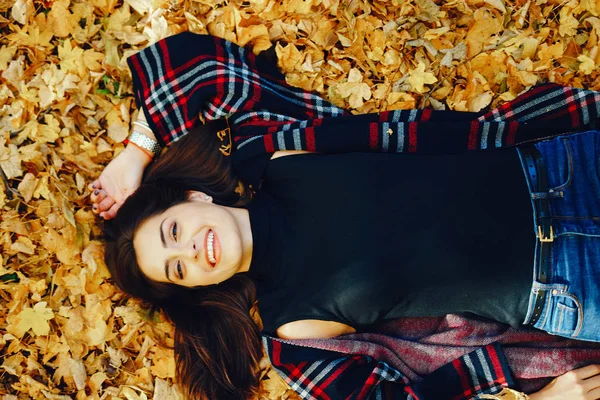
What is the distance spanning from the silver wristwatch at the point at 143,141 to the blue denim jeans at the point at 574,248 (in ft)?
6.08

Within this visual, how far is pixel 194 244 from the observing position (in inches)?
93.3

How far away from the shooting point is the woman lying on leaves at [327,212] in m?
2.26

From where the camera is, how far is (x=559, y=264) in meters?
2.23

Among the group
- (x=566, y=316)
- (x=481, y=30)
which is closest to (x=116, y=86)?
(x=481, y=30)

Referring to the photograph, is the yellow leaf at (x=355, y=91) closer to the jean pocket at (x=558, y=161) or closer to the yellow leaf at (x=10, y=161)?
the jean pocket at (x=558, y=161)

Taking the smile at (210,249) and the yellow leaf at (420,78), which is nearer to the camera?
the smile at (210,249)

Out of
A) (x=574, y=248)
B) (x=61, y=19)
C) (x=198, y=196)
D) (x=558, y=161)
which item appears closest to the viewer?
(x=574, y=248)

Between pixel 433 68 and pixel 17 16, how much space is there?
87.0 inches

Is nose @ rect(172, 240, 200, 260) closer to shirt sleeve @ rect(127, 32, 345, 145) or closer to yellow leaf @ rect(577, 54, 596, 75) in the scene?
shirt sleeve @ rect(127, 32, 345, 145)

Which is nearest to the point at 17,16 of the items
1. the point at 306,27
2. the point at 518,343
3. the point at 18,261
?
the point at 18,261

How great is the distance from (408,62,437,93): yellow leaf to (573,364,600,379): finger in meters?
1.52

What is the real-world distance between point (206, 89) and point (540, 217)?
1.67 m

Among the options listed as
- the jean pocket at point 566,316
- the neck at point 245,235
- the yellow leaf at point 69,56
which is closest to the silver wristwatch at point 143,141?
the yellow leaf at point 69,56

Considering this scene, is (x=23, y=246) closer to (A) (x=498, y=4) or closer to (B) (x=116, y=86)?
(B) (x=116, y=86)
